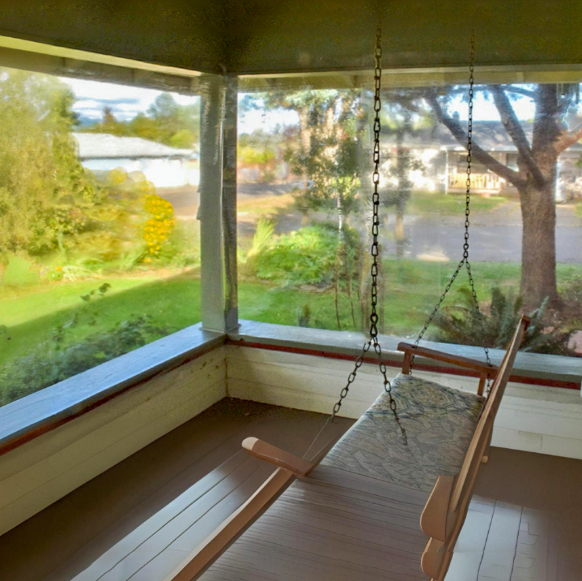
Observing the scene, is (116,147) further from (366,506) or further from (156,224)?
(366,506)

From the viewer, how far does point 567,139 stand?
12.1ft

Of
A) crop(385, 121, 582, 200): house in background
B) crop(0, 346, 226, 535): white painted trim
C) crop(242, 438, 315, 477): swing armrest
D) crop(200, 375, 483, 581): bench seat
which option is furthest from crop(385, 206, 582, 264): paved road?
crop(242, 438, 315, 477): swing armrest

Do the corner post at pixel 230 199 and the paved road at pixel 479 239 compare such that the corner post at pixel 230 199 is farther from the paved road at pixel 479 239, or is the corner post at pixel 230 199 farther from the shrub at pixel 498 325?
the shrub at pixel 498 325

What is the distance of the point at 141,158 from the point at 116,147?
0.22 m

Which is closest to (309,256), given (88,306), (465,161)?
(465,161)

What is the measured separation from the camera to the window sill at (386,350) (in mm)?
3801

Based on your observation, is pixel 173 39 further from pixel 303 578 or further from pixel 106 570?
pixel 303 578

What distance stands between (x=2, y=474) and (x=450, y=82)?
124 inches

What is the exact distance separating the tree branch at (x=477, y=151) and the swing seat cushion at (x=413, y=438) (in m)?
1.47

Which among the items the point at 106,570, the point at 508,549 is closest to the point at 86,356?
the point at 106,570

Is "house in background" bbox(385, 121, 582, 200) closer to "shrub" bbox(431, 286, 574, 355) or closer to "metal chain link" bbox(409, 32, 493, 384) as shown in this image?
"metal chain link" bbox(409, 32, 493, 384)

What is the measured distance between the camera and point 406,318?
4219mm

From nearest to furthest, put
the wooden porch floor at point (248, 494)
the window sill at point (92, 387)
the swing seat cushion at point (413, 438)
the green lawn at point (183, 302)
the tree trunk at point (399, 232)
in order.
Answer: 1. the swing seat cushion at point (413, 438)
2. the wooden porch floor at point (248, 494)
3. the window sill at point (92, 387)
4. the green lawn at point (183, 302)
5. the tree trunk at point (399, 232)

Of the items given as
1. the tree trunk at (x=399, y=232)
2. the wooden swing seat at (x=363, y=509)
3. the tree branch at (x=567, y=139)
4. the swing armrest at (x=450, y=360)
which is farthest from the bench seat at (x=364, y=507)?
the tree branch at (x=567, y=139)
